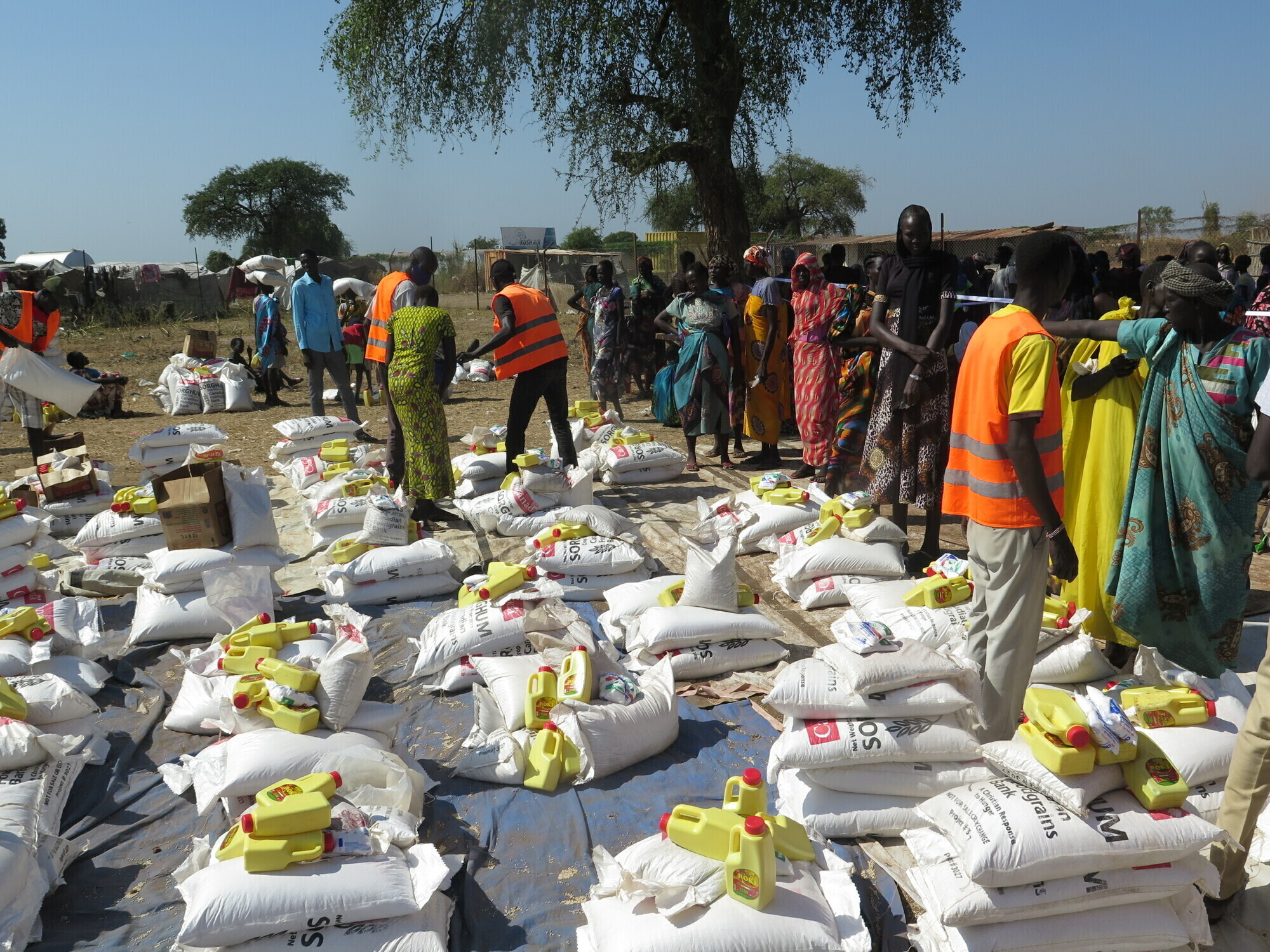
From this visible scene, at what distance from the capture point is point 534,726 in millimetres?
3076

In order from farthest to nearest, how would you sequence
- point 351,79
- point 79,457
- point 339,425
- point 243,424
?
point 351,79, point 243,424, point 339,425, point 79,457

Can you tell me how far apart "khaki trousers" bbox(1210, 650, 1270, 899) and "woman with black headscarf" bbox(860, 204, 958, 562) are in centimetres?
241

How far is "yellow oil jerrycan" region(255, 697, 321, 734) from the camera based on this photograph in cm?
280

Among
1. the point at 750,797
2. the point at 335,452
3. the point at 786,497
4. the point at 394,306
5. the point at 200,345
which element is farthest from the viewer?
the point at 200,345

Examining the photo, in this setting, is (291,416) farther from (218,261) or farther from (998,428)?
(218,261)

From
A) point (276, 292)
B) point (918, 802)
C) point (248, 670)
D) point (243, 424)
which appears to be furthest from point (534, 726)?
point (276, 292)

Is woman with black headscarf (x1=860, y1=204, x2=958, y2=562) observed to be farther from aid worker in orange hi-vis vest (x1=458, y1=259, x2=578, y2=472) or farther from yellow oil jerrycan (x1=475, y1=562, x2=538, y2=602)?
aid worker in orange hi-vis vest (x1=458, y1=259, x2=578, y2=472)

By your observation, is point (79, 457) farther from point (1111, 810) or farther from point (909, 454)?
point (1111, 810)

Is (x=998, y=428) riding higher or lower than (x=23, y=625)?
higher

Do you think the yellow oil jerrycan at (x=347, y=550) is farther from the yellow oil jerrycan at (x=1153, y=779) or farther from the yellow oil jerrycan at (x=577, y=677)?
the yellow oil jerrycan at (x=1153, y=779)

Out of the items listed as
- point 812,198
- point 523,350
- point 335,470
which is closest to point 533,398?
point 523,350

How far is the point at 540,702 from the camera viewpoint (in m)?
3.08

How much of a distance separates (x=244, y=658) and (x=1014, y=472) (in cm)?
250

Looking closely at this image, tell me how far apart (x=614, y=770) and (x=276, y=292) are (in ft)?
33.1
